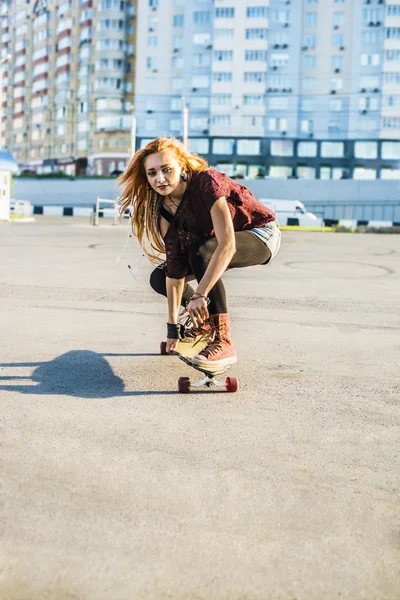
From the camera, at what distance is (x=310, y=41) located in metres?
71.5

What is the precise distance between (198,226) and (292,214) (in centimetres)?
3029

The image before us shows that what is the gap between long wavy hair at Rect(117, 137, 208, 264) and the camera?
3861mm

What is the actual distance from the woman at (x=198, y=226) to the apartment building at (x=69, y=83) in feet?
262

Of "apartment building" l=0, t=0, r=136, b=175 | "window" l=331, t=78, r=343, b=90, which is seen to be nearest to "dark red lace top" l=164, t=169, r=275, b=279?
"window" l=331, t=78, r=343, b=90

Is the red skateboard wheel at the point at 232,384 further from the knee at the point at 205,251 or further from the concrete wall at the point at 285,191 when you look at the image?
the concrete wall at the point at 285,191

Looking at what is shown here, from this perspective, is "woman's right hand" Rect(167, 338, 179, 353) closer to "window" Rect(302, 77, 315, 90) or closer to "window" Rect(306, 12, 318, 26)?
"window" Rect(302, 77, 315, 90)

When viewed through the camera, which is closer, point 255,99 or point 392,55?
point 392,55

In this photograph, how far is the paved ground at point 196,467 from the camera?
1.75 m

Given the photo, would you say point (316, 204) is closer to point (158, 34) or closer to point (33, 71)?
point (158, 34)

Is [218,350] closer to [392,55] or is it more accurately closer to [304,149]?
[304,149]

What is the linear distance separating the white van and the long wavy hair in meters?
27.8

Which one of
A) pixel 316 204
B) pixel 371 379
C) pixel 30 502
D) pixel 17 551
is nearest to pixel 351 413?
pixel 371 379

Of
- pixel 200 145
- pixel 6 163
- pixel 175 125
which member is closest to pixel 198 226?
pixel 6 163

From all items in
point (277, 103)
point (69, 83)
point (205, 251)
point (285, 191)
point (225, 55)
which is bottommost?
point (205, 251)
